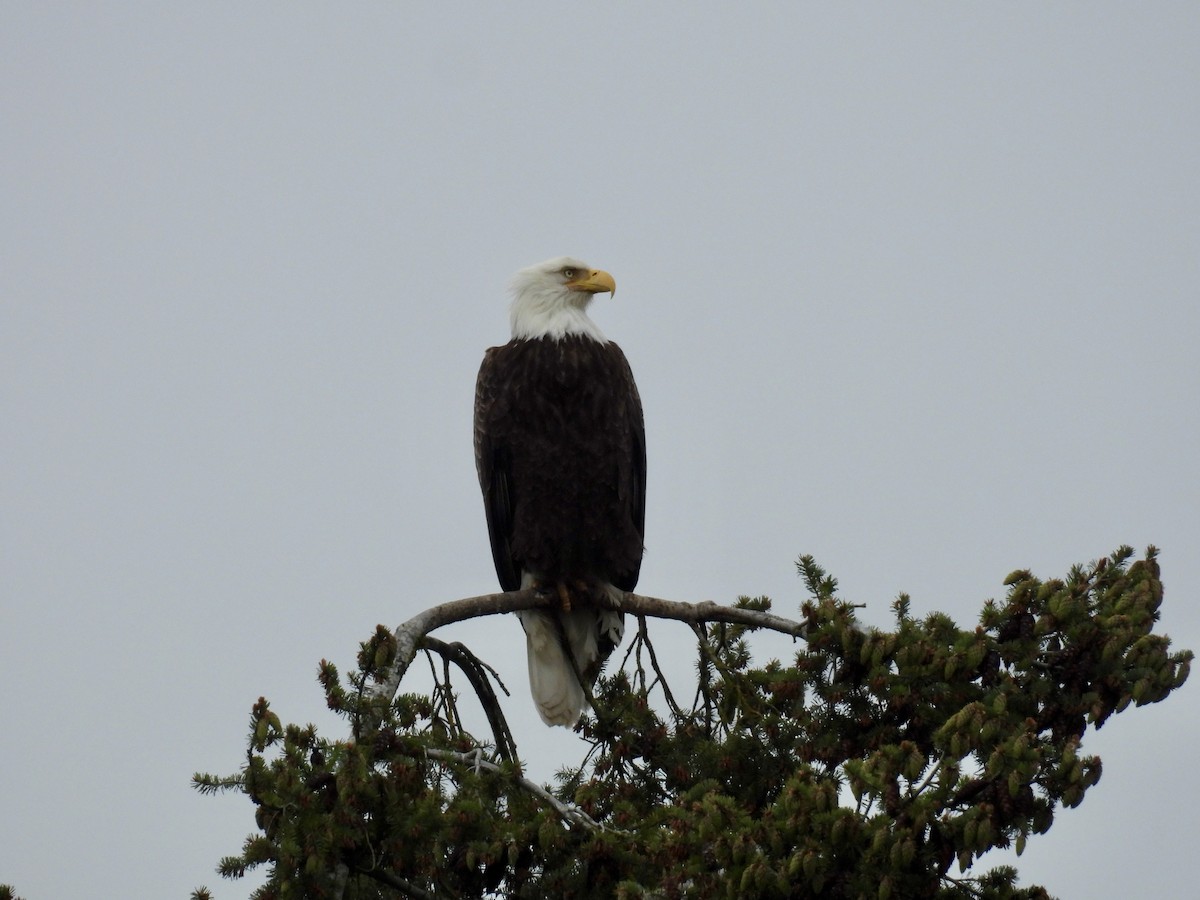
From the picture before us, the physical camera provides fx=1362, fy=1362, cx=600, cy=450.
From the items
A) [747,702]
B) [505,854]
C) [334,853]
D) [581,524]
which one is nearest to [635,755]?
[747,702]

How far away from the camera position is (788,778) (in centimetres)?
357

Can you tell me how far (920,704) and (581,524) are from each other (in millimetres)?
2721

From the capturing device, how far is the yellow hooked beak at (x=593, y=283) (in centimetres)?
681

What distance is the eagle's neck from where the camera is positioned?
6.53m

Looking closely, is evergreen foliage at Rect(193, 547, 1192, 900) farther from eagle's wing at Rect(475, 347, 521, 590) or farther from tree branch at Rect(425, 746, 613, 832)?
eagle's wing at Rect(475, 347, 521, 590)

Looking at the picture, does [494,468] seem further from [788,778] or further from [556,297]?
[788,778]

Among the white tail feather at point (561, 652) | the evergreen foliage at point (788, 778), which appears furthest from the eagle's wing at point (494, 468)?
the evergreen foliage at point (788, 778)

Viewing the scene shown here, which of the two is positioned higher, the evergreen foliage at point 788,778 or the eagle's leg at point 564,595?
the eagle's leg at point 564,595

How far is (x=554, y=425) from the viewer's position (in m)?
6.18

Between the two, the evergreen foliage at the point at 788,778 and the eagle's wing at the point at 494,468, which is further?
the eagle's wing at the point at 494,468

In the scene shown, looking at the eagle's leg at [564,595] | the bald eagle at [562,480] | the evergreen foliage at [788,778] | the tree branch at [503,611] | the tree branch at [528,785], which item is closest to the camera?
the evergreen foliage at [788,778]

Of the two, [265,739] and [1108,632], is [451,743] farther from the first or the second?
[1108,632]

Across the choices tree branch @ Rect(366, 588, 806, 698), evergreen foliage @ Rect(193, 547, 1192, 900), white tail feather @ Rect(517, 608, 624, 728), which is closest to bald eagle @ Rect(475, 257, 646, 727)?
white tail feather @ Rect(517, 608, 624, 728)

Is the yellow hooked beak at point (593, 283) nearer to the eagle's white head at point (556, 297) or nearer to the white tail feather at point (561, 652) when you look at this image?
the eagle's white head at point (556, 297)
